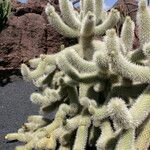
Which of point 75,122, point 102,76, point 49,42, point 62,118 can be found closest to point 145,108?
point 102,76

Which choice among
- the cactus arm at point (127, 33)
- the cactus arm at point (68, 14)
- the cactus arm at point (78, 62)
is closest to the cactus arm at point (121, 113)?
the cactus arm at point (78, 62)

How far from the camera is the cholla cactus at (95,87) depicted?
242 cm

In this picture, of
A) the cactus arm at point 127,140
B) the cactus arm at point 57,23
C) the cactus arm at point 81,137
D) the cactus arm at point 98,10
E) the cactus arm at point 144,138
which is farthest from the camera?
the cactus arm at point 98,10

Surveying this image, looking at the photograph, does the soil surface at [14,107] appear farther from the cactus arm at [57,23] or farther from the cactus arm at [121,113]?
the cactus arm at [121,113]

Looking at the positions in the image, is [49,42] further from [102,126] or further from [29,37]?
[102,126]

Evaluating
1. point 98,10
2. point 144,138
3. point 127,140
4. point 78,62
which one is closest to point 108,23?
point 98,10

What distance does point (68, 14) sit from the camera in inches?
133

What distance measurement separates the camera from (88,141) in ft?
10.7

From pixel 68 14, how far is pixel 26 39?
716 cm

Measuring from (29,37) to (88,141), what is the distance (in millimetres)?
7440

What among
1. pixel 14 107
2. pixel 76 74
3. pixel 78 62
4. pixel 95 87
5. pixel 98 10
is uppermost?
pixel 98 10

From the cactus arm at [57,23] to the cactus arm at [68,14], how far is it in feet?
0.14

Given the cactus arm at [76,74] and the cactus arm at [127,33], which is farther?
the cactus arm at [127,33]

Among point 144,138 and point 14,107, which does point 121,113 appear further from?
point 14,107
